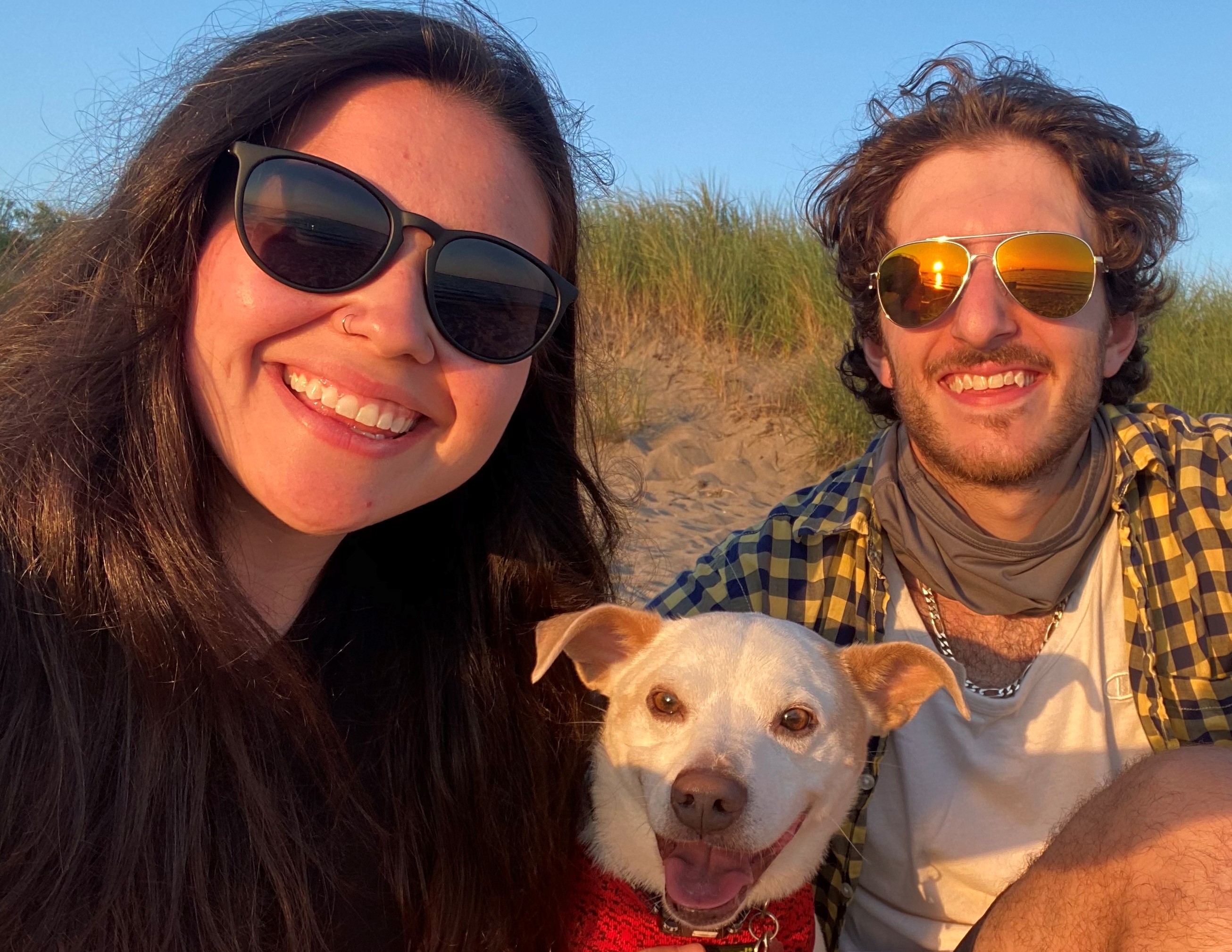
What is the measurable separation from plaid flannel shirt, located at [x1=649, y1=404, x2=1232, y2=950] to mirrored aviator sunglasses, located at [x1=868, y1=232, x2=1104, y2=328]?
0.50 metres

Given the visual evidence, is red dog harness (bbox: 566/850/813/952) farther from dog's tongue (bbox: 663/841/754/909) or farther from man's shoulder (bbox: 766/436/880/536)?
man's shoulder (bbox: 766/436/880/536)

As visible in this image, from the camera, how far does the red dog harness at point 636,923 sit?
2453 millimetres

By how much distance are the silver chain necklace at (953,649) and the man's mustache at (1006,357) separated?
0.74 meters

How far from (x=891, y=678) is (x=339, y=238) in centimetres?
201

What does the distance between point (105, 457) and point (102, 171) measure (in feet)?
2.37

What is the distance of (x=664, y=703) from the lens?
8.50 ft

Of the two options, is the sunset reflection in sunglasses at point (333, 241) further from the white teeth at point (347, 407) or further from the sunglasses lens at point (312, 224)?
the white teeth at point (347, 407)

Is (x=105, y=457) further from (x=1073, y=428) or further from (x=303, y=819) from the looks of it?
(x=1073, y=428)

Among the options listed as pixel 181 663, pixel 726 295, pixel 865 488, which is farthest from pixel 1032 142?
pixel 726 295

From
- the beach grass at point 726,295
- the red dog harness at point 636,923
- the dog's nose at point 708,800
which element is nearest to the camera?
the dog's nose at point 708,800

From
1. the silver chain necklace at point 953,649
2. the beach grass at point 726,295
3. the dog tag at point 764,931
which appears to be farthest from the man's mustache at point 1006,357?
the beach grass at point 726,295

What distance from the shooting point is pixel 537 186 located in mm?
2039

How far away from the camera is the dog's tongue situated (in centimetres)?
234

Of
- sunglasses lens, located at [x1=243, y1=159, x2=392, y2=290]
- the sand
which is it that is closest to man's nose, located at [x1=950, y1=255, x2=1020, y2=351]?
sunglasses lens, located at [x1=243, y1=159, x2=392, y2=290]
